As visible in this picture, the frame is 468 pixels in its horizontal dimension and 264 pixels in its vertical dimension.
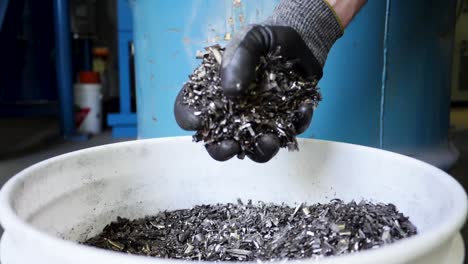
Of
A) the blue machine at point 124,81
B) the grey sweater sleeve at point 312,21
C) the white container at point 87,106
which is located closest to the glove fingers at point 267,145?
the grey sweater sleeve at point 312,21

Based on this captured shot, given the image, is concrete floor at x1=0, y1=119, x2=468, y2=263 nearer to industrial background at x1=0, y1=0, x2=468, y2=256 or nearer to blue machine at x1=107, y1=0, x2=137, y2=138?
blue machine at x1=107, y1=0, x2=137, y2=138

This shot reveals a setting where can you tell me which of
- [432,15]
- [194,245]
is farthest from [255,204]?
[432,15]

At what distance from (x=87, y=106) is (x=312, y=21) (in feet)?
5.69

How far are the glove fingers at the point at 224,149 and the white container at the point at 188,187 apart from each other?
15 cm

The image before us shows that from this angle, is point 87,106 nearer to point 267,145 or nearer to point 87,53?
point 87,53

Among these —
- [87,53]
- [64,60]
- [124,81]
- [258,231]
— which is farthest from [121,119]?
[258,231]

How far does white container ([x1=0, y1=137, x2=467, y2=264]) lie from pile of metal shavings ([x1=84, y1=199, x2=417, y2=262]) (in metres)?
0.02

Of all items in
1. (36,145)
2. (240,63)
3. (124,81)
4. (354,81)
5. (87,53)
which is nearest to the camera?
(240,63)

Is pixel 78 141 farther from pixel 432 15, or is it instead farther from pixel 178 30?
pixel 432 15

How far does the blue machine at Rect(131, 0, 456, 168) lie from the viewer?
688 mm

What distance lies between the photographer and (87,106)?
2021 mm

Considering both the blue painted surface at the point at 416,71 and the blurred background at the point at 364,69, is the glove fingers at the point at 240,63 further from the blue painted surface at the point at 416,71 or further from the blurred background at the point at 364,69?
the blue painted surface at the point at 416,71

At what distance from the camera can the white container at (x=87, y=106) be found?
2014mm

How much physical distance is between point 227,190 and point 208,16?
284 mm
